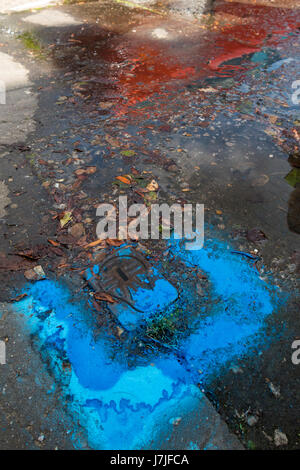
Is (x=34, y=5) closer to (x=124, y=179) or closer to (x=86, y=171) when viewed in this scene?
(x=86, y=171)

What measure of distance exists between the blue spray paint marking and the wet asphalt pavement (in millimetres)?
92

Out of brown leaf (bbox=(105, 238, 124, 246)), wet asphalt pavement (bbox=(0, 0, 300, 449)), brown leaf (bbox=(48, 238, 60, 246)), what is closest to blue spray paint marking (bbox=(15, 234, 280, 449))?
wet asphalt pavement (bbox=(0, 0, 300, 449))

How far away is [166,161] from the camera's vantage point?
12.1 ft

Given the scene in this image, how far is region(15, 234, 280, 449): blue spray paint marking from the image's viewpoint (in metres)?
1.98

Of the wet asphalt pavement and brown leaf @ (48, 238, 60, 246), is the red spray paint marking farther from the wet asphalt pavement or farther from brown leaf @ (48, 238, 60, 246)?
brown leaf @ (48, 238, 60, 246)

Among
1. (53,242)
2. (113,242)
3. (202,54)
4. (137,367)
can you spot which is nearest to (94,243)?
(113,242)

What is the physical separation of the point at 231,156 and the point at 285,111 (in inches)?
55.1

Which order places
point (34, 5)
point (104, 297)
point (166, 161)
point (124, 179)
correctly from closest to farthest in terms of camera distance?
point (104, 297) < point (124, 179) < point (166, 161) < point (34, 5)

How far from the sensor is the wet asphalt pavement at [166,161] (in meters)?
2.13

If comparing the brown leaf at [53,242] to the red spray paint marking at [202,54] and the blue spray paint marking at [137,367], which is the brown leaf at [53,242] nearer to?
the blue spray paint marking at [137,367]

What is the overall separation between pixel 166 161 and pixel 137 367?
2291mm

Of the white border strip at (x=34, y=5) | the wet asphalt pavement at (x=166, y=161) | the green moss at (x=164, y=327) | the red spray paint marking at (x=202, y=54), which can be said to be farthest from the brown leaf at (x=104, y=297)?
the white border strip at (x=34, y=5)

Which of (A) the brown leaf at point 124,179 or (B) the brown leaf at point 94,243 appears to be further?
(A) the brown leaf at point 124,179

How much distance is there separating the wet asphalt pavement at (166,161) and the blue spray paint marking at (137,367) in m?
0.09
